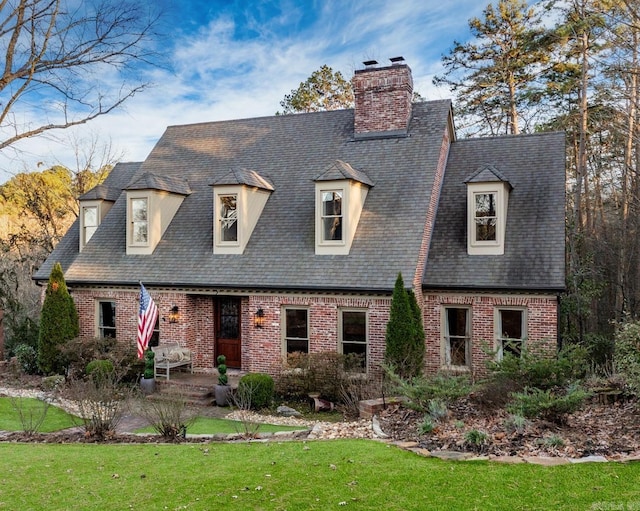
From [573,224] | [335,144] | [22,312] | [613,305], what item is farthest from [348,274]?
[613,305]

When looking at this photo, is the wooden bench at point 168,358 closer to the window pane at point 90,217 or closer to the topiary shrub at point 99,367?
the topiary shrub at point 99,367

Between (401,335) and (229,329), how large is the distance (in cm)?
542

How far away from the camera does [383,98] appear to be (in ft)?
54.9

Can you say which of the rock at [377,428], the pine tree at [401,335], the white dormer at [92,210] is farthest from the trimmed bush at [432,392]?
the white dormer at [92,210]

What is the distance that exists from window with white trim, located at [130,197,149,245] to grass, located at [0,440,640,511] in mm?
9697

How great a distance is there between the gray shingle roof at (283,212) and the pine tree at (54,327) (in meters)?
0.75

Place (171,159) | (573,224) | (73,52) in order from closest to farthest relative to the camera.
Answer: (73,52), (171,159), (573,224)

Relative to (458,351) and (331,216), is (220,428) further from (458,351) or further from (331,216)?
(458,351)

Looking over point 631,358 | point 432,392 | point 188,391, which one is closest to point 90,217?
point 188,391

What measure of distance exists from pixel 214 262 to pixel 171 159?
217 inches

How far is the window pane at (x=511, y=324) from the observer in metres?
13.6

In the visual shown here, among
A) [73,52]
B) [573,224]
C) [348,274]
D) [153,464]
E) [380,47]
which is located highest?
[380,47]

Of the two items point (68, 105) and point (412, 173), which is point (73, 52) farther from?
point (412, 173)

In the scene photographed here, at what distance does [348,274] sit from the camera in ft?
45.0
